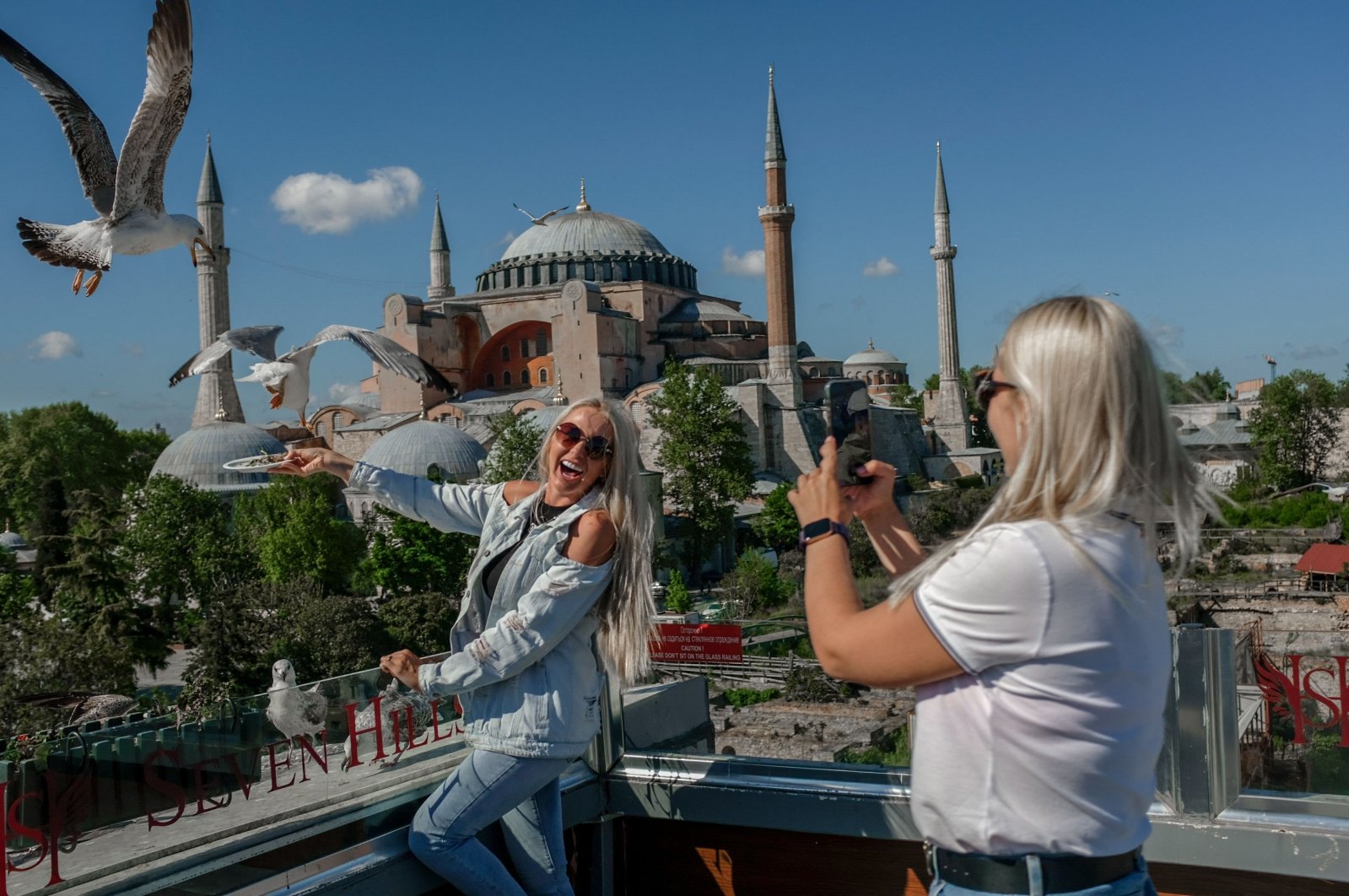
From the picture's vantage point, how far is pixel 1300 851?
1.86m

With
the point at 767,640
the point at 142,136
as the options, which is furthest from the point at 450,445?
the point at 142,136

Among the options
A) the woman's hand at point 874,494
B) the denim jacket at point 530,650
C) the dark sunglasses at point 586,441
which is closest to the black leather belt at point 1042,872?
the woman's hand at point 874,494

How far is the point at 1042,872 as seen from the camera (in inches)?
47.1

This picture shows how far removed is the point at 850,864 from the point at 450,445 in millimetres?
26907

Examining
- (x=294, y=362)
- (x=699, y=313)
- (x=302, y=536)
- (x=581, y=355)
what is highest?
(x=699, y=313)

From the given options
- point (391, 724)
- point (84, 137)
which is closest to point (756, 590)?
point (84, 137)

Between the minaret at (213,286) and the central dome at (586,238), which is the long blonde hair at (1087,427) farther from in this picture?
the central dome at (586,238)

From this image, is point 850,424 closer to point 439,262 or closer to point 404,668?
point 404,668

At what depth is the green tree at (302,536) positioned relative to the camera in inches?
805

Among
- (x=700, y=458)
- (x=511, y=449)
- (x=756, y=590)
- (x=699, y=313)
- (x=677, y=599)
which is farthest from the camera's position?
(x=699, y=313)

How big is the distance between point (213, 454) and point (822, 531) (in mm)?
29465

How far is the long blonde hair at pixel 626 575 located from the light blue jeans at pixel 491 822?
21cm

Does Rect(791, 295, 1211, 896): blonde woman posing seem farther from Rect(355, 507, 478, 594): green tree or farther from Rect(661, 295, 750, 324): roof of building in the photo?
Rect(661, 295, 750, 324): roof of building

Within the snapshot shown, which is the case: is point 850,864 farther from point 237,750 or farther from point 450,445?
point 450,445
